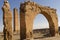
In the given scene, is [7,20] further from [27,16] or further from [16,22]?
[16,22]

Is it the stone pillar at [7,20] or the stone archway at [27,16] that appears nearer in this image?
the stone pillar at [7,20]

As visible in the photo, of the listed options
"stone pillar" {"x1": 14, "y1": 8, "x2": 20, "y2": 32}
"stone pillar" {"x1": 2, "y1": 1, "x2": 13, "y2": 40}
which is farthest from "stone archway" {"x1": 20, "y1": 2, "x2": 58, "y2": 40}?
"stone pillar" {"x1": 14, "y1": 8, "x2": 20, "y2": 32}

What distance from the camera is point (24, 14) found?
1484cm

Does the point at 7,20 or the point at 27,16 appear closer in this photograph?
the point at 7,20

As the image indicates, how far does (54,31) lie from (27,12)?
540cm

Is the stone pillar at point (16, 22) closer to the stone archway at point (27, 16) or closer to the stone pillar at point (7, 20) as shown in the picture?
the stone archway at point (27, 16)

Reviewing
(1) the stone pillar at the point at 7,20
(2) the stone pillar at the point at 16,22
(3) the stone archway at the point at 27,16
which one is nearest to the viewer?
(1) the stone pillar at the point at 7,20

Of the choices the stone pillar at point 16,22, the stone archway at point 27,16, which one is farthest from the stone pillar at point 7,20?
the stone pillar at point 16,22

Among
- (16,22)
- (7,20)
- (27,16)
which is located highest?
(27,16)

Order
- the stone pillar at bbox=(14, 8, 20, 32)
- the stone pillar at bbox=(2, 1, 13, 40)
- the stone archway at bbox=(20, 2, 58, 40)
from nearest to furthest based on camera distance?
1. the stone pillar at bbox=(2, 1, 13, 40)
2. the stone archway at bbox=(20, 2, 58, 40)
3. the stone pillar at bbox=(14, 8, 20, 32)

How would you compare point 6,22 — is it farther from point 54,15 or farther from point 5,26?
point 54,15

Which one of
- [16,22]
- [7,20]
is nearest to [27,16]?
[7,20]

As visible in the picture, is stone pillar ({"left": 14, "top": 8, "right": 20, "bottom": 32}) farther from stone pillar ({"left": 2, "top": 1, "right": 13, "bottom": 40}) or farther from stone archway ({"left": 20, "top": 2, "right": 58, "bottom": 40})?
stone pillar ({"left": 2, "top": 1, "right": 13, "bottom": 40})

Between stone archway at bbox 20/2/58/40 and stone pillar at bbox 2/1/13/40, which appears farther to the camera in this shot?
stone archway at bbox 20/2/58/40
